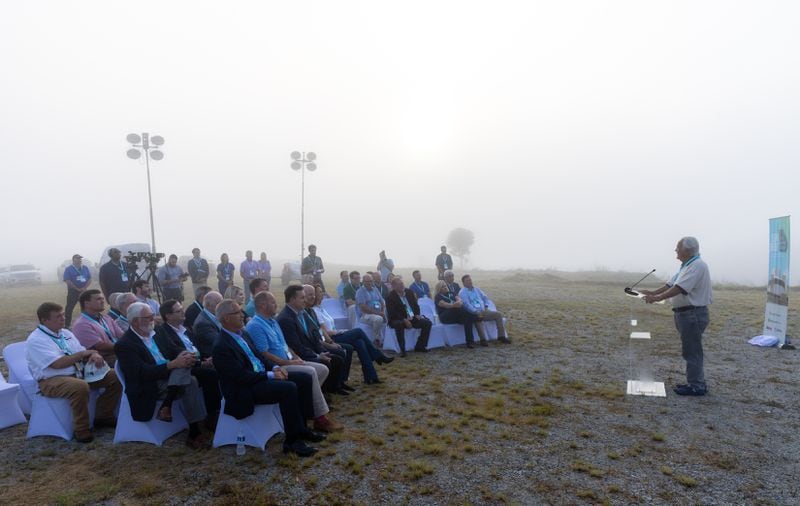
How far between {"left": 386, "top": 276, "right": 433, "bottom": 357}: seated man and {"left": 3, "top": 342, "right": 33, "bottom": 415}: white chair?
5.19 meters

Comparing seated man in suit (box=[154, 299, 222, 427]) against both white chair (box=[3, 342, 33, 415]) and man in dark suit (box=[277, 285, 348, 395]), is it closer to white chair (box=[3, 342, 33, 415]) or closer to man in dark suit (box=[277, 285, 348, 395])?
man in dark suit (box=[277, 285, 348, 395])

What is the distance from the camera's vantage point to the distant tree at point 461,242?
69688 mm

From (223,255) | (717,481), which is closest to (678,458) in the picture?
(717,481)

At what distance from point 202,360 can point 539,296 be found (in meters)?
14.4

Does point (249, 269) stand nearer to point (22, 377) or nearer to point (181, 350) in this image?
point (22, 377)

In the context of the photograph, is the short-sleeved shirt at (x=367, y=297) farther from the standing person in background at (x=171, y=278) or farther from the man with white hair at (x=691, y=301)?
the standing person in background at (x=171, y=278)

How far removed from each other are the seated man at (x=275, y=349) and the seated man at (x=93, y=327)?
5.96ft

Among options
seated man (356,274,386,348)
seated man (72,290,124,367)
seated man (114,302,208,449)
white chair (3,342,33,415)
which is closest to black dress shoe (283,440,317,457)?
seated man (114,302,208,449)

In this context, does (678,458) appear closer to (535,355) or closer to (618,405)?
(618,405)

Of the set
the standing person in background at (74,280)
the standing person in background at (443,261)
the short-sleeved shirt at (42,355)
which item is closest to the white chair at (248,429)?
the short-sleeved shirt at (42,355)

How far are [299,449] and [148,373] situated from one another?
1621mm

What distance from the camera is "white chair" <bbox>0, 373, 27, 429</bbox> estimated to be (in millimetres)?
4891

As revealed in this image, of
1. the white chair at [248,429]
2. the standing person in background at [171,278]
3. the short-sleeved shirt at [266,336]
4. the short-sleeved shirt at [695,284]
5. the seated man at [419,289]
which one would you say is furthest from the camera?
the standing person in background at [171,278]

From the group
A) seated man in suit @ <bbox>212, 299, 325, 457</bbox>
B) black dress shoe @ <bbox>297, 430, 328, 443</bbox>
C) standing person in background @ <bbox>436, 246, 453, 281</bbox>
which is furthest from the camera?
standing person in background @ <bbox>436, 246, 453, 281</bbox>
